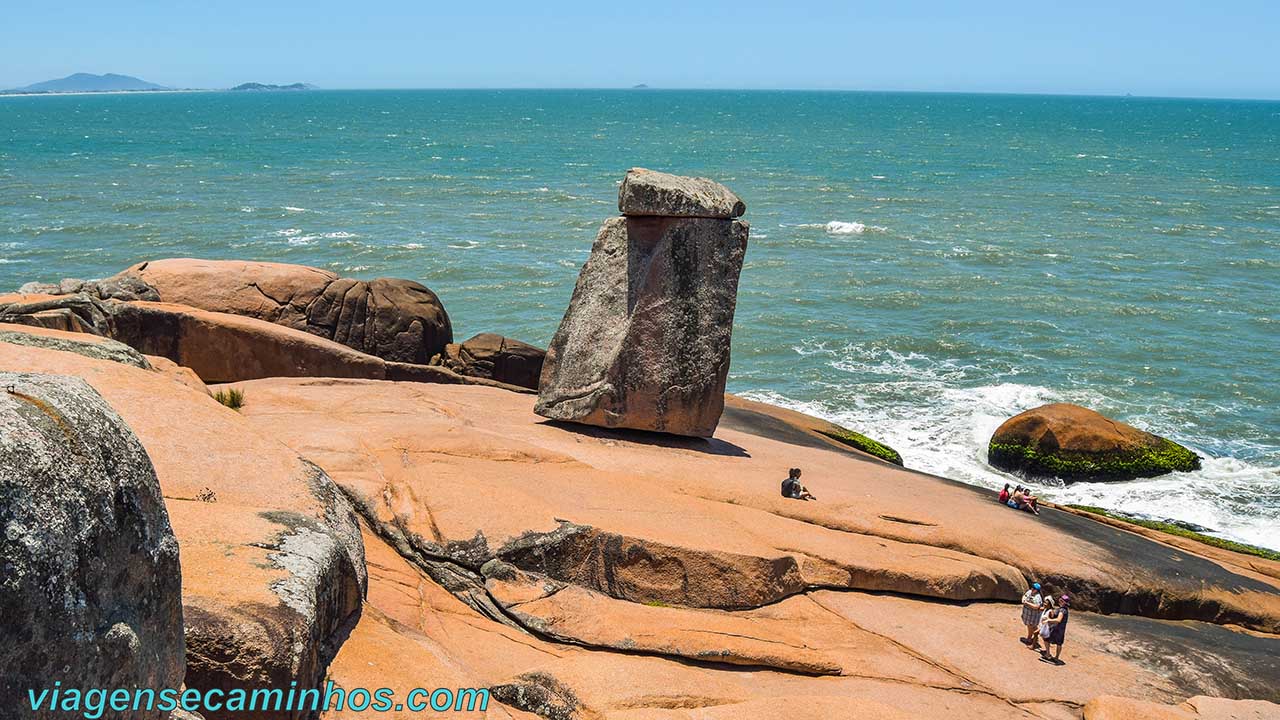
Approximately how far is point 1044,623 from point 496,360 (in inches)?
587

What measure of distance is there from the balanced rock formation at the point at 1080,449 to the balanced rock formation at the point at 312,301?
46.8ft

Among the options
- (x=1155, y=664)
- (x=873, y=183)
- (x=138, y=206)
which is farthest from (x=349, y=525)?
(x=873, y=183)

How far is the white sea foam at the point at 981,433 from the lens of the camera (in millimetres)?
25609

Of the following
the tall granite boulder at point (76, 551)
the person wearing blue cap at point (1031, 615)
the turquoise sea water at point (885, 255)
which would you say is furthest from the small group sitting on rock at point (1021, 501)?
the tall granite boulder at point (76, 551)

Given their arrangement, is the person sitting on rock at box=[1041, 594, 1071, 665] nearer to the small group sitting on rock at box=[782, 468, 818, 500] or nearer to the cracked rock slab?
the cracked rock slab

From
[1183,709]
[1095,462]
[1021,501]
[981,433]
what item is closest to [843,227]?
[981,433]

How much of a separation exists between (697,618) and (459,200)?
61.3 meters

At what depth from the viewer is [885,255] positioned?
54.4 m

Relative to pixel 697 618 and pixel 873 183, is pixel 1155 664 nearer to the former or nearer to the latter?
pixel 697 618

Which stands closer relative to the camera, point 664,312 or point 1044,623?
point 1044,623

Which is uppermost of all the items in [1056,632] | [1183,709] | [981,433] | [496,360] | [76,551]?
[76,551]

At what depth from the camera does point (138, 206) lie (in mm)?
63875

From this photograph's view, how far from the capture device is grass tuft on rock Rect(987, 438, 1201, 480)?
26750 mm

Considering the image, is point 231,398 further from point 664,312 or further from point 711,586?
point 711,586
